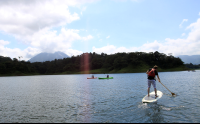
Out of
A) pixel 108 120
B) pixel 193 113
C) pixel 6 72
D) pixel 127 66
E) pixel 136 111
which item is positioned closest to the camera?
pixel 108 120

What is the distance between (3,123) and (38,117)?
9.20 ft

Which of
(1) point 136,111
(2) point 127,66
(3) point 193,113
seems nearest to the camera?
(3) point 193,113

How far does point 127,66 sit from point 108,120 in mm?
180192

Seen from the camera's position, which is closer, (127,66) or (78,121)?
(78,121)

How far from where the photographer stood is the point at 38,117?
13531 millimetres

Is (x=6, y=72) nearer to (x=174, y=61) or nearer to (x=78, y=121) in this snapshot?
(x=78, y=121)

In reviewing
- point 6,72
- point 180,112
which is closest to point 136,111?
point 180,112

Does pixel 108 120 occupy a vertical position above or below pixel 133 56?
below

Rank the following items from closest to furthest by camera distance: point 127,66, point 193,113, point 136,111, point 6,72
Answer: point 193,113 < point 136,111 < point 6,72 < point 127,66

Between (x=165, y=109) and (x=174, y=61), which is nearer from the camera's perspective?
(x=165, y=109)

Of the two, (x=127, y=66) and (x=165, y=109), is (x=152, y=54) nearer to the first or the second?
(x=127, y=66)

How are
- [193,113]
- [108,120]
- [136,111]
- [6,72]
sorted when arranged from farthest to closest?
[6,72] → [136,111] → [193,113] → [108,120]

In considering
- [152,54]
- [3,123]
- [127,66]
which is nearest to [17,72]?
[127,66]

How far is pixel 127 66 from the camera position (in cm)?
18825
